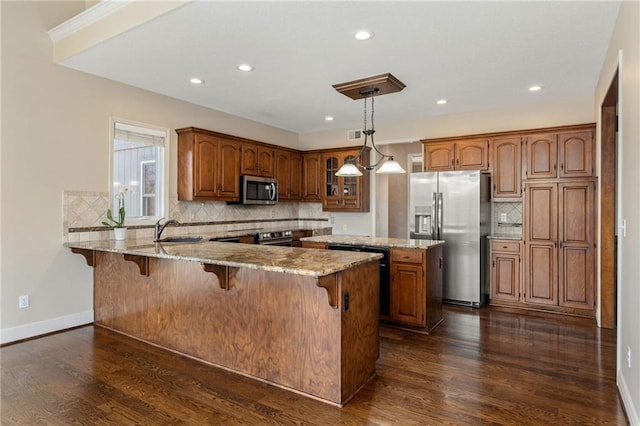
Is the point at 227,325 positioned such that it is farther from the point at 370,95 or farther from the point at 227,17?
the point at 370,95

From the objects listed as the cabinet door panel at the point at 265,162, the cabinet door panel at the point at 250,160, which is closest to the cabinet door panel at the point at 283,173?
the cabinet door panel at the point at 265,162

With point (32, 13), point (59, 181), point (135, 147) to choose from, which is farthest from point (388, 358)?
point (32, 13)

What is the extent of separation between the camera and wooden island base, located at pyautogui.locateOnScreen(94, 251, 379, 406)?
2.47m

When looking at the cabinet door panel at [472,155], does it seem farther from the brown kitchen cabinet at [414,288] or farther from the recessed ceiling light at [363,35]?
the recessed ceiling light at [363,35]

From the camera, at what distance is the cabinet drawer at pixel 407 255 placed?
3.76 metres

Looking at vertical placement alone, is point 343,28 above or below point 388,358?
above

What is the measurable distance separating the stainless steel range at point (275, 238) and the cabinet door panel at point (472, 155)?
2.66m

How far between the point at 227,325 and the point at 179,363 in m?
0.54

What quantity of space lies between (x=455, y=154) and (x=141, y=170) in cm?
424

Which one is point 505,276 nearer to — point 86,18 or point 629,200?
point 629,200

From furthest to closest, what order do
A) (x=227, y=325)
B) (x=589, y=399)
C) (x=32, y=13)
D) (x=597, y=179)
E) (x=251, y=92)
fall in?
(x=251, y=92) → (x=597, y=179) → (x=32, y=13) → (x=227, y=325) → (x=589, y=399)

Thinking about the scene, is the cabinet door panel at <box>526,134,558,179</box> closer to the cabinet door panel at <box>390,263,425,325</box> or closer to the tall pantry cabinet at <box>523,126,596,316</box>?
the tall pantry cabinet at <box>523,126,596,316</box>

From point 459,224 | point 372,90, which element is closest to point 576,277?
point 459,224

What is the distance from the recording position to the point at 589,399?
2.48 m
